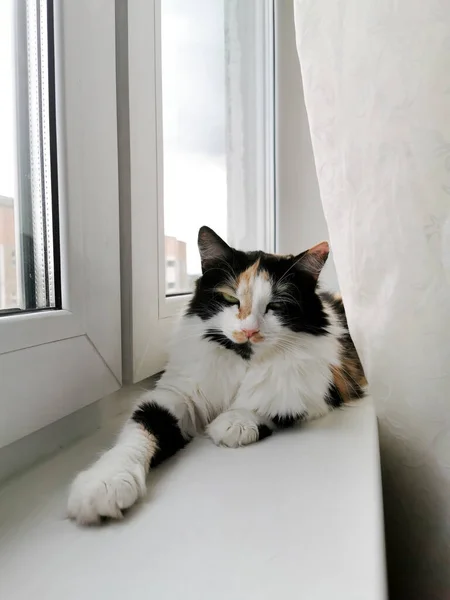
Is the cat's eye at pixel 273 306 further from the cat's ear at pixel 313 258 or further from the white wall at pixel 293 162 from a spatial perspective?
the white wall at pixel 293 162

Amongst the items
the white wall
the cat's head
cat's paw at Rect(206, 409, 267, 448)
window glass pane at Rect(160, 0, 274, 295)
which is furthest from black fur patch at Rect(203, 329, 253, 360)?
the white wall

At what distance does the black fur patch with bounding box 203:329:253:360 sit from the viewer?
0.81 meters

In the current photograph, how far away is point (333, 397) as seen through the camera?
0.87 meters

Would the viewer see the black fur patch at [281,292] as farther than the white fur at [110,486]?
Yes

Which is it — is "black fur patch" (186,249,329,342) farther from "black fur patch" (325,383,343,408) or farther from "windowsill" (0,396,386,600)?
"windowsill" (0,396,386,600)

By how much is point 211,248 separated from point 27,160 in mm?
349

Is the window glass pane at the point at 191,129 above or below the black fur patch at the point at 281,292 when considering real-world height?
above

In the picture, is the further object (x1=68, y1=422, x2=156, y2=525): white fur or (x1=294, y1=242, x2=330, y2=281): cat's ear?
(x1=294, y1=242, x2=330, y2=281): cat's ear

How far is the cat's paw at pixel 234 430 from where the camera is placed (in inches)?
27.7

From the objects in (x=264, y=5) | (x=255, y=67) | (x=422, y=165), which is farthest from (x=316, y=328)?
(x=264, y=5)

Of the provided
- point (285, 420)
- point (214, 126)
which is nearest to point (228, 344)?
point (285, 420)

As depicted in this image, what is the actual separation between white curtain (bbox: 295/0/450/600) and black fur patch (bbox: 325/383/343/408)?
0.11 meters

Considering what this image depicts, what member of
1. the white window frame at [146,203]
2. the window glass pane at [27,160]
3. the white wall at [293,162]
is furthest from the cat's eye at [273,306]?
the white wall at [293,162]

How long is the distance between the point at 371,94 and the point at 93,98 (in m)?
0.42
